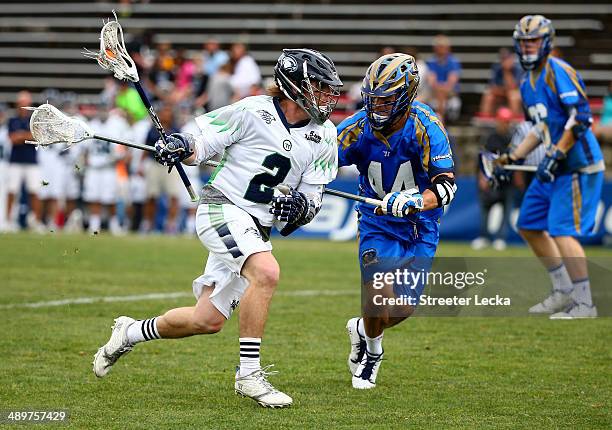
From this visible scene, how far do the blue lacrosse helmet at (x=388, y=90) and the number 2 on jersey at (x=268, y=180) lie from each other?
2.19ft

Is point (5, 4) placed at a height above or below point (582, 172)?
above

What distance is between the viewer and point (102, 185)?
19828 millimetres

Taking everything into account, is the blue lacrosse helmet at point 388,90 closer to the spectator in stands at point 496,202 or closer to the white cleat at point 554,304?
the white cleat at point 554,304

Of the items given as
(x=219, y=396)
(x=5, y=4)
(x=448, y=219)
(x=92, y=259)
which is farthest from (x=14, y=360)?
(x=5, y=4)

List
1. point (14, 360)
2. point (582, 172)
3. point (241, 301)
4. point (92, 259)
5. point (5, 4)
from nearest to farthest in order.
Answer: point (241, 301) < point (14, 360) < point (582, 172) < point (92, 259) < point (5, 4)

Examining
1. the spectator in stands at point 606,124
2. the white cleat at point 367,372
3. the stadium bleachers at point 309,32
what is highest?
the stadium bleachers at point 309,32

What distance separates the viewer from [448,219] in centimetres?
1777

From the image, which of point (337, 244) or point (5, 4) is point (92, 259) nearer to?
point (337, 244)

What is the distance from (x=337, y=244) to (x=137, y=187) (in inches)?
173

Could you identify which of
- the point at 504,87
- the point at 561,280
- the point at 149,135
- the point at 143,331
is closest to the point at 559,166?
the point at 561,280

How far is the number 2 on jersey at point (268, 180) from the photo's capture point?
6234 mm

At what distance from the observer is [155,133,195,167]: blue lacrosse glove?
19.7 feet

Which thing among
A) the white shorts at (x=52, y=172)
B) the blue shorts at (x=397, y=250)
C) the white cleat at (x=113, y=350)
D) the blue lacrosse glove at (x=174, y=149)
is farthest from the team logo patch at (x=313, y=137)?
the white shorts at (x=52, y=172)

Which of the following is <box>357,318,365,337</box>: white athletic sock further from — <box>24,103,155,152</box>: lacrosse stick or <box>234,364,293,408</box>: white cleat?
<box>24,103,155,152</box>: lacrosse stick
